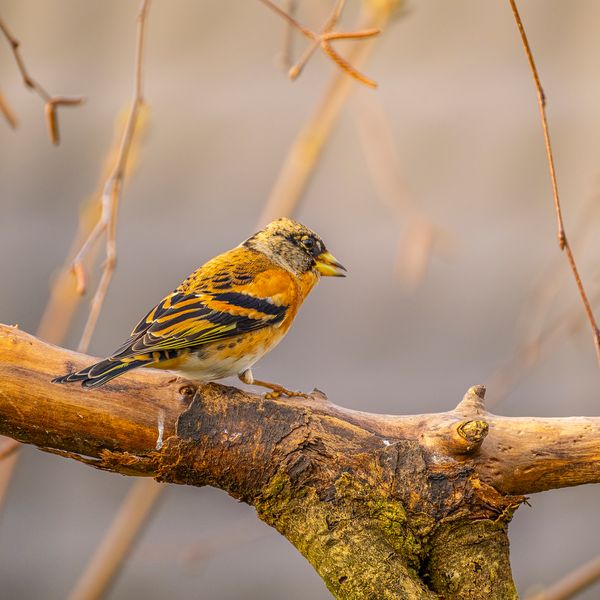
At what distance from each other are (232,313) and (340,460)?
861 mm

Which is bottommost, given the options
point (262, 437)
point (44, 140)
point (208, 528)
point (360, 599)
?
point (360, 599)

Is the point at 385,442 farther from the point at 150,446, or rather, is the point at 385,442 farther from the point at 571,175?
the point at 571,175

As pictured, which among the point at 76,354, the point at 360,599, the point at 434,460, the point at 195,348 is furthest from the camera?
the point at 195,348

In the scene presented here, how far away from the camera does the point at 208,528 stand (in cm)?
459

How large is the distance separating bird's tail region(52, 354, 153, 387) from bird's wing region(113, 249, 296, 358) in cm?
13

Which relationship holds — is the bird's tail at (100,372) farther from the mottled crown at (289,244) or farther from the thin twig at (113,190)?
the mottled crown at (289,244)

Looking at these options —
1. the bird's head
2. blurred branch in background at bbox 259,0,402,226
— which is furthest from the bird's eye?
blurred branch in background at bbox 259,0,402,226

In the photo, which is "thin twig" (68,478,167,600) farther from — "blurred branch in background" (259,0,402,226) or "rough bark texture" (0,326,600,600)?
"blurred branch in background" (259,0,402,226)

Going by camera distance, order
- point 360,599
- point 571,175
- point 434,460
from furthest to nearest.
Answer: point 571,175 → point 434,460 → point 360,599

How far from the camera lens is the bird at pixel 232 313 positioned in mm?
2672

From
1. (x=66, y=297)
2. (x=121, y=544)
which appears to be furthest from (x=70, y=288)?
(x=121, y=544)

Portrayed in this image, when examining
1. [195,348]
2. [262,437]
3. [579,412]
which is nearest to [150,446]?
[262,437]

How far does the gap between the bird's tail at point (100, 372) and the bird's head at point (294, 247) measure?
107 centimetres

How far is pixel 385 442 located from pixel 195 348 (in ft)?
2.47
